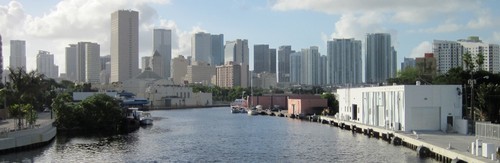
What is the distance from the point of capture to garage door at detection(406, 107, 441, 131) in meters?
51.7

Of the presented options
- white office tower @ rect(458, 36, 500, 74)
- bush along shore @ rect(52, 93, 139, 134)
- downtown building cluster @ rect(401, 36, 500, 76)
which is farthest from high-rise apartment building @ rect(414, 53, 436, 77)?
bush along shore @ rect(52, 93, 139, 134)

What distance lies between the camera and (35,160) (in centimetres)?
4106

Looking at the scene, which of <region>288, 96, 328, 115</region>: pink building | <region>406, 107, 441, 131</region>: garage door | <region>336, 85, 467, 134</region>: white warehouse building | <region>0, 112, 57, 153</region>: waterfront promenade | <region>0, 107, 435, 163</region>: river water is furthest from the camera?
<region>288, 96, 328, 115</region>: pink building

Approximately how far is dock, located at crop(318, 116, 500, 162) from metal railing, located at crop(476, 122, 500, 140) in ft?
2.18

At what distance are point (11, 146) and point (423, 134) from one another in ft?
110

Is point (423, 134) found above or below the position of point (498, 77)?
below

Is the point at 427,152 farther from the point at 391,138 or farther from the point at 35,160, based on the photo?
the point at 35,160

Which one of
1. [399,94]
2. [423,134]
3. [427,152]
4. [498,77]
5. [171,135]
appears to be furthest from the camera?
[498,77]

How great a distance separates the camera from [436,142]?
4184 centimetres

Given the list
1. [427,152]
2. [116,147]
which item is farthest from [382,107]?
[116,147]

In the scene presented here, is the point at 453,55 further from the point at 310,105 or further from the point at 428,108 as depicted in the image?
the point at 428,108

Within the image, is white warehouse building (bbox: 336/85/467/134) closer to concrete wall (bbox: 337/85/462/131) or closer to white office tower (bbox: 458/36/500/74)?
concrete wall (bbox: 337/85/462/131)

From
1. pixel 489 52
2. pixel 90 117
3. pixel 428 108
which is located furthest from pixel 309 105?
pixel 428 108

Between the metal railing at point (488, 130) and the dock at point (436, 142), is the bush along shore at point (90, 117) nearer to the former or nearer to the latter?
the dock at point (436, 142)
